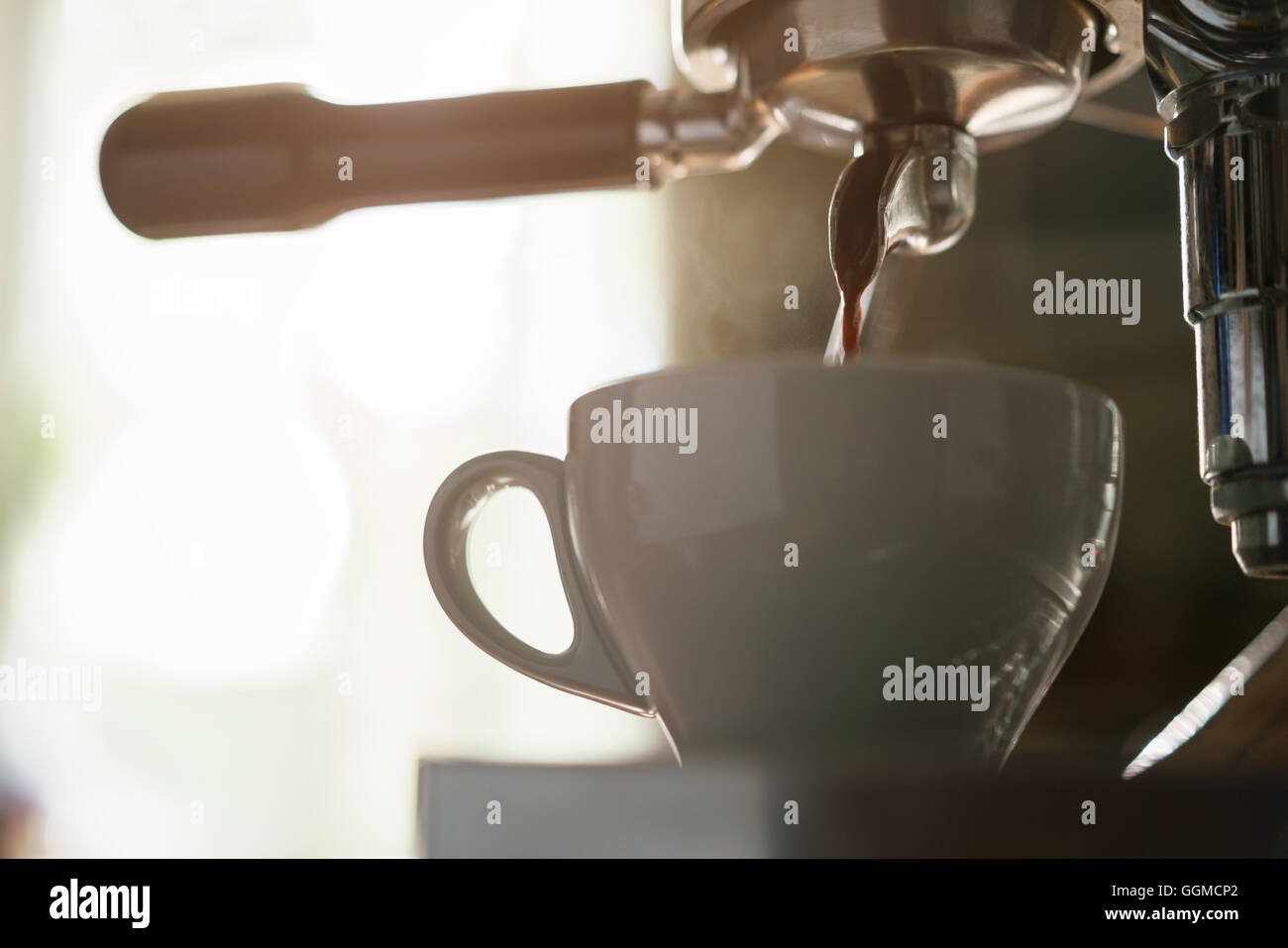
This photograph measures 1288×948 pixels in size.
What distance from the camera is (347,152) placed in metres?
0.21

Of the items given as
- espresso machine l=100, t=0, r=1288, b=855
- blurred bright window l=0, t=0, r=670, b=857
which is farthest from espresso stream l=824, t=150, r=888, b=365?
blurred bright window l=0, t=0, r=670, b=857

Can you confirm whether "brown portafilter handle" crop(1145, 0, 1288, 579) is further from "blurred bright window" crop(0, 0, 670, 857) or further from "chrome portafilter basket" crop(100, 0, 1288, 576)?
"blurred bright window" crop(0, 0, 670, 857)

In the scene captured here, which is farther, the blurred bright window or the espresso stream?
the blurred bright window

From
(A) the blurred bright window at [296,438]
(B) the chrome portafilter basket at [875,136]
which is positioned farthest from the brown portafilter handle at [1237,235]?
(A) the blurred bright window at [296,438]

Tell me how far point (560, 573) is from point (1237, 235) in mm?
112

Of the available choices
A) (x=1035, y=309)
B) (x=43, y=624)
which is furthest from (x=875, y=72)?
(x=43, y=624)

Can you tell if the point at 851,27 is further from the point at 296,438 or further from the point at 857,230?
the point at 296,438

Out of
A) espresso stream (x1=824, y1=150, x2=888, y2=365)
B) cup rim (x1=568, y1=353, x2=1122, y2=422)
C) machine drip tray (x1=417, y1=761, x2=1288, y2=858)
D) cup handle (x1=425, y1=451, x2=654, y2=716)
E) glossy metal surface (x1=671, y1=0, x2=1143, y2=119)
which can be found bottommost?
machine drip tray (x1=417, y1=761, x2=1288, y2=858)

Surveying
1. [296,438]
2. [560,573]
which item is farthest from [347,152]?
[296,438]

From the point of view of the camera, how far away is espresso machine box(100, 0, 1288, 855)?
16 cm

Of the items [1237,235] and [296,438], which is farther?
[296,438]

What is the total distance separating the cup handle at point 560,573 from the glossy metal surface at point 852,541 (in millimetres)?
13

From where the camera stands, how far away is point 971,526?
0.49ft

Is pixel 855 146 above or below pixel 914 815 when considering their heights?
above
